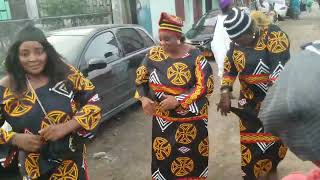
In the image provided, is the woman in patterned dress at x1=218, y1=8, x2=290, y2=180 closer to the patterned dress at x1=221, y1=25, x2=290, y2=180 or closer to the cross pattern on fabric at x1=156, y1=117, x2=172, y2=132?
the patterned dress at x1=221, y1=25, x2=290, y2=180

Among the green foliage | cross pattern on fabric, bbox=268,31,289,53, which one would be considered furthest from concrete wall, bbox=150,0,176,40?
cross pattern on fabric, bbox=268,31,289,53

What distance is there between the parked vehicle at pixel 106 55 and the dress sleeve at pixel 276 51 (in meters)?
2.62

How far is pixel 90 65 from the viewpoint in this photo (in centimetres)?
533

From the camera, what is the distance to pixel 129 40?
22.5ft

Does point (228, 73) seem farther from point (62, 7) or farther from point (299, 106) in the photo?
point (62, 7)

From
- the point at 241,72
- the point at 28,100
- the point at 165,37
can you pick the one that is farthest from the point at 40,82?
the point at 241,72

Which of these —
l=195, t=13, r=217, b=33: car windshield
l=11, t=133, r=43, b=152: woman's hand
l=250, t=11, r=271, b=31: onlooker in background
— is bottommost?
l=195, t=13, r=217, b=33: car windshield

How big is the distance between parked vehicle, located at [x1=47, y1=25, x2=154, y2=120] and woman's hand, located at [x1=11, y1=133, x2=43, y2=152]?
2763 mm

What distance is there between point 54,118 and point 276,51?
1720 millimetres

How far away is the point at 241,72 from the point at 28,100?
1732mm

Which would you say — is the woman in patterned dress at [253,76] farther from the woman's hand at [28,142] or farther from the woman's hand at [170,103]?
the woman's hand at [28,142]

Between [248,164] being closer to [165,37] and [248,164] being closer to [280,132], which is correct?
[165,37]

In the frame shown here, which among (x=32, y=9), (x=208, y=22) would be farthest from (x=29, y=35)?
(x=208, y=22)

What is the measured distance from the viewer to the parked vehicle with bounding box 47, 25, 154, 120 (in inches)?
213
